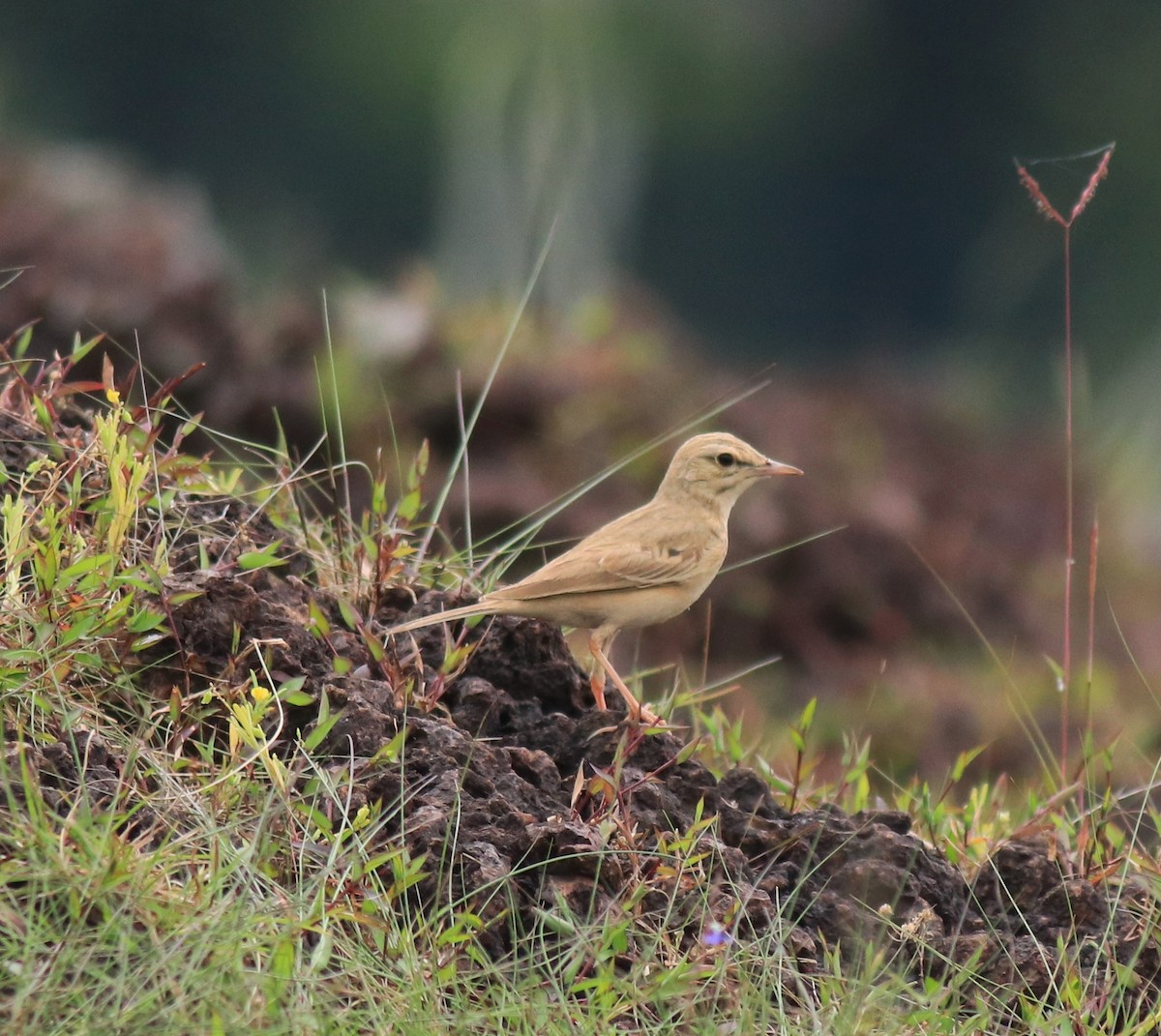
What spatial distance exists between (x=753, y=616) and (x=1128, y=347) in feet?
29.0

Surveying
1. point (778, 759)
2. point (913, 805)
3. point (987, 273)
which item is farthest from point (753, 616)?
point (987, 273)

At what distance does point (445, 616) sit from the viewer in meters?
3.97

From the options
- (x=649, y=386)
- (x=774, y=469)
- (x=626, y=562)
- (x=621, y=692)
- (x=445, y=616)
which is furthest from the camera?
(x=649, y=386)

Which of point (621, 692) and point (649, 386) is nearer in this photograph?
point (621, 692)

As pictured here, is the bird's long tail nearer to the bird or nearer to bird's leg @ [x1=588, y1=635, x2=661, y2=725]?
the bird

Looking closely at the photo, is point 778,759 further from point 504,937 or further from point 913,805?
point 504,937

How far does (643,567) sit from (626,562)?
0.17ft

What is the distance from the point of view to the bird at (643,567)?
162 inches

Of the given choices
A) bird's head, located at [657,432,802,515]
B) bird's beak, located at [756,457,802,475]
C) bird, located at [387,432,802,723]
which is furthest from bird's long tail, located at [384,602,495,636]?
bird's beak, located at [756,457,802,475]

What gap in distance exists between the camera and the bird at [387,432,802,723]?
411cm

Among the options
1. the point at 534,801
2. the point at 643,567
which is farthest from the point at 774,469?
the point at 534,801

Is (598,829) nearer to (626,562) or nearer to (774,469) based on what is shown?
(626,562)

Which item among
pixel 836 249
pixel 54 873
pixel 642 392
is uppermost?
pixel 54 873

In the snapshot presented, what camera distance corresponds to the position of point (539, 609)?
413cm
